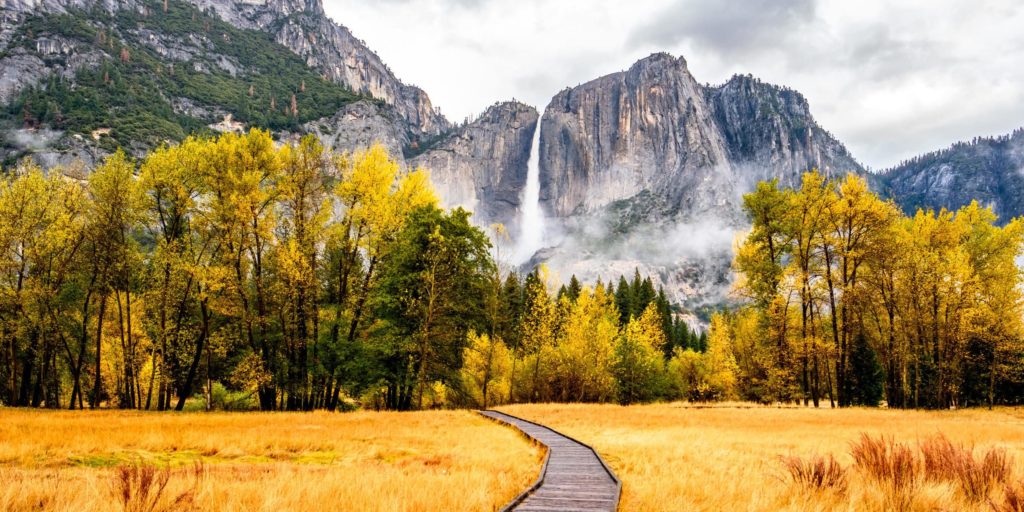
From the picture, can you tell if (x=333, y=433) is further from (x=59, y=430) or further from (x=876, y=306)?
Answer: (x=876, y=306)

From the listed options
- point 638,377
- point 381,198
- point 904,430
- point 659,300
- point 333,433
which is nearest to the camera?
point 333,433

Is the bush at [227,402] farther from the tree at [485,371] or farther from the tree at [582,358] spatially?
the tree at [582,358]

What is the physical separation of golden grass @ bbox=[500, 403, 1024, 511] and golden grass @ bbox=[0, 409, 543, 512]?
241 cm

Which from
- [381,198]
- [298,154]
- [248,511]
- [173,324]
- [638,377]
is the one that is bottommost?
[638,377]

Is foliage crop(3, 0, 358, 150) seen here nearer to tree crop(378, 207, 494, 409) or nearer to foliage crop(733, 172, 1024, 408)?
tree crop(378, 207, 494, 409)

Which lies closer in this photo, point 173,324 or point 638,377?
point 173,324

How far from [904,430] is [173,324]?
3302 cm

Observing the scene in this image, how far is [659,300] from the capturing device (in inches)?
3219

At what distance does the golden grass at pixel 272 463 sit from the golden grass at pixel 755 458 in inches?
94.8

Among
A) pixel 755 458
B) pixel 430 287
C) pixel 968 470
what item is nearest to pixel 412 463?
pixel 755 458

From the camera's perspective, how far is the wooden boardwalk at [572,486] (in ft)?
23.3

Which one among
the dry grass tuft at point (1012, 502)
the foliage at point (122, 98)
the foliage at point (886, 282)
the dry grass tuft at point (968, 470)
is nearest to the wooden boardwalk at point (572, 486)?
the dry grass tuft at point (1012, 502)

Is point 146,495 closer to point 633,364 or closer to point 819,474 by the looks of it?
point 819,474

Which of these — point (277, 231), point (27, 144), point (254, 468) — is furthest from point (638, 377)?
point (27, 144)
